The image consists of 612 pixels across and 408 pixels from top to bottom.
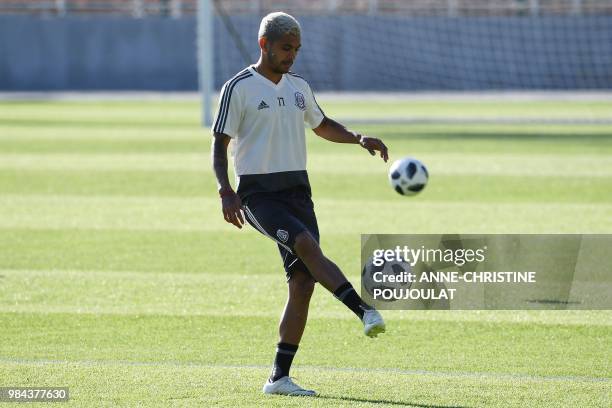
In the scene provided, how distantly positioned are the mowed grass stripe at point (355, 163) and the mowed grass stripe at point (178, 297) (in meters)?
7.38

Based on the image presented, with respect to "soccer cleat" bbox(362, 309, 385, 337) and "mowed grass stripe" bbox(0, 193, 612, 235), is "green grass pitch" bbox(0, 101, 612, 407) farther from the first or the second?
"soccer cleat" bbox(362, 309, 385, 337)

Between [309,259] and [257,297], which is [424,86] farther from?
[309,259]

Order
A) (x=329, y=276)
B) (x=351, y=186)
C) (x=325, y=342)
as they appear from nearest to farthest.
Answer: (x=329, y=276)
(x=325, y=342)
(x=351, y=186)

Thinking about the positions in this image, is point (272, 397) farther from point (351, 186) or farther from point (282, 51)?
point (351, 186)

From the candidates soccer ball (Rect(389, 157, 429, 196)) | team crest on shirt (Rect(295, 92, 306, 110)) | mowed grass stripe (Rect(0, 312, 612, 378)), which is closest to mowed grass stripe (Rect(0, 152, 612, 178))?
soccer ball (Rect(389, 157, 429, 196))

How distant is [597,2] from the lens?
38.6 m

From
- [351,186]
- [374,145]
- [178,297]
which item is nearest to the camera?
[374,145]

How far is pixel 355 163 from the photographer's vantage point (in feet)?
60.6

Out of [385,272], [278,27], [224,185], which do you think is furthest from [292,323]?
[385,272]

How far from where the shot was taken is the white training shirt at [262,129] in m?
6.44

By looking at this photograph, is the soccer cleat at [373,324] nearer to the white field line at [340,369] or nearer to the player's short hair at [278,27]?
the white field line at [340,369]

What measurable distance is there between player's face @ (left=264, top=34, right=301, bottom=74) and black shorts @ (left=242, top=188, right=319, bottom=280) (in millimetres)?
710

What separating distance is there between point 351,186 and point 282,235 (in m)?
9.59

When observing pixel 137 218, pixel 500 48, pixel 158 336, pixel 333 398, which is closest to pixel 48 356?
pixel 158 336
